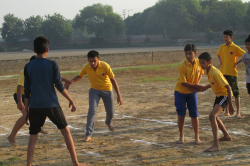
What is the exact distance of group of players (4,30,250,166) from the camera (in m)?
4.33

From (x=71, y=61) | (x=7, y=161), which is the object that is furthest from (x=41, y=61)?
(x=71, y=61)

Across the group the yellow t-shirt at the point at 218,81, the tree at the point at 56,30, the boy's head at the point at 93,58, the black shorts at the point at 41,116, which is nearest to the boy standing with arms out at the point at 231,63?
the yellow t-shirt at the point at 218,81

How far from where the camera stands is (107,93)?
646 cm

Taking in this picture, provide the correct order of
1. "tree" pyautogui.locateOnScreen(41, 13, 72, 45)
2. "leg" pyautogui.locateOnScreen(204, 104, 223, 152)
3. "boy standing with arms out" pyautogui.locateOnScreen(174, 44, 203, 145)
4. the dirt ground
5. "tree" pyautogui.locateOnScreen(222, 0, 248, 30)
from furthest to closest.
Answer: "tree" pyautogui.locateOnScreen(41, 13, 72, 45), "tree" pyautogui.locateOnScreen(222, 0, 248, 30), "boy standing with arms out" pyautogui.locateOnScreen(174, 44, 203, 145), "leg" pyautogui.locateOnScreen(204, 104, 223, 152), the dirt ground

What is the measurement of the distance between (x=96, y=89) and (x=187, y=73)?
6.26 feet

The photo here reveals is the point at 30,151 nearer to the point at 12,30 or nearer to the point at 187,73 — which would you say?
the point at 187,73

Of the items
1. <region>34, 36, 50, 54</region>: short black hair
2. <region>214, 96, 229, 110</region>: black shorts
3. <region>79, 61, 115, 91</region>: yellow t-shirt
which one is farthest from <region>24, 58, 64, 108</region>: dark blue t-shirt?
<region>214, 96, 229, 110</region>: black shorts

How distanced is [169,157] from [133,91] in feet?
25.6

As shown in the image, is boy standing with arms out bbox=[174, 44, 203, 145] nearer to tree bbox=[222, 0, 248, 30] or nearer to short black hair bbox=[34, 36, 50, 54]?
short black hair bbox=[34, 36, 50, 54]

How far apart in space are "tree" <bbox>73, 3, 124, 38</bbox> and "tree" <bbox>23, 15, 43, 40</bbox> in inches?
480

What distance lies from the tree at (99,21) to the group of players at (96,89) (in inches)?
3594

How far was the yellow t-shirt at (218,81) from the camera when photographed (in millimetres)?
5383

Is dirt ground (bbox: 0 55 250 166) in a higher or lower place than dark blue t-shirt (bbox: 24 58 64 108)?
lower

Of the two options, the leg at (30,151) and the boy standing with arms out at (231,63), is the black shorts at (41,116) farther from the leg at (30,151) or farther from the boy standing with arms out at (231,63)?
the boy standing with arms out at (231,63)
